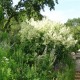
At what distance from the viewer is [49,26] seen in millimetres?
11078

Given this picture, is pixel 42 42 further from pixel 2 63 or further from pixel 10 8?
pixel 10 8

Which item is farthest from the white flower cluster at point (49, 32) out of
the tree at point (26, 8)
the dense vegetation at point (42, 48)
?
the tree at point (26, 8)

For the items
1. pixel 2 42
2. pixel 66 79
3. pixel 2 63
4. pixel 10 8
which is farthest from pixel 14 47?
pixel 10 8

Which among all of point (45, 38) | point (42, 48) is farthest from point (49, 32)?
point (42, 48)

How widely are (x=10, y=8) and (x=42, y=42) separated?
55.1 ft

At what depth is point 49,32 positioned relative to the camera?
10.9m

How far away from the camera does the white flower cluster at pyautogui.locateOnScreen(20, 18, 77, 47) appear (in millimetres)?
10938

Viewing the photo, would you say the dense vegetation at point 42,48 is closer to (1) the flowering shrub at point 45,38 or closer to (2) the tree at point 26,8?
(1) the flowering shrub at point 45,38

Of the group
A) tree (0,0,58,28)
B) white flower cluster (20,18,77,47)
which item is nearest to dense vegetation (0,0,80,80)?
white flower cluster (20,18,77,47)

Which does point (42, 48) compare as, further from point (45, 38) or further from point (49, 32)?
point (49, 32)

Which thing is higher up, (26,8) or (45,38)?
(26,8)

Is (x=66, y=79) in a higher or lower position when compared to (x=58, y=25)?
lower

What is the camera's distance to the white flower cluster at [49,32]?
10938mm

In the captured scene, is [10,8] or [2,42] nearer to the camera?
[2,42]
